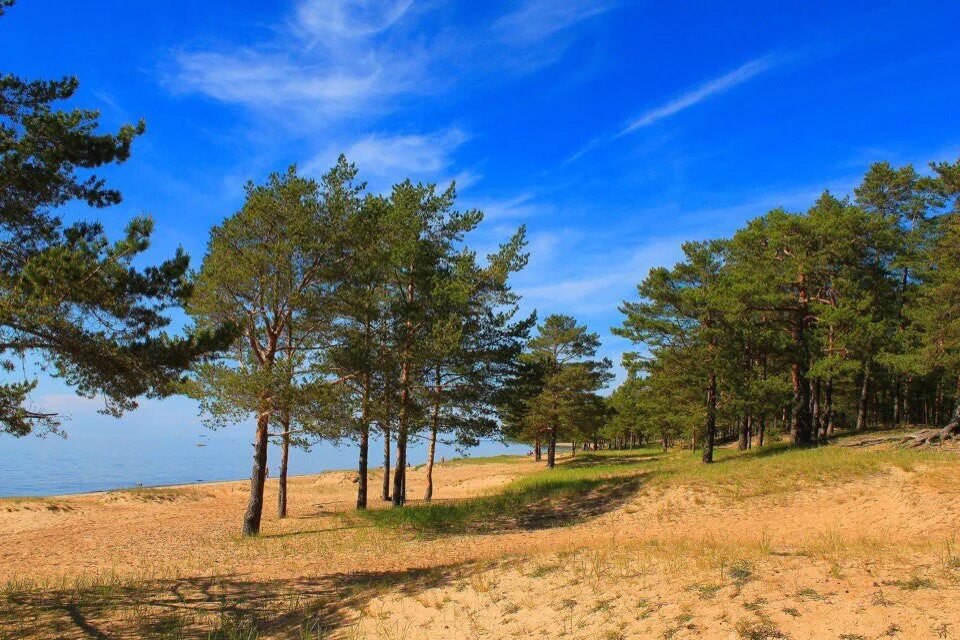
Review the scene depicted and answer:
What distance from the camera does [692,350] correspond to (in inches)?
1030

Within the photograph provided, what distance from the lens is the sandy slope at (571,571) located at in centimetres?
653

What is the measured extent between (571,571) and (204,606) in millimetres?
6672

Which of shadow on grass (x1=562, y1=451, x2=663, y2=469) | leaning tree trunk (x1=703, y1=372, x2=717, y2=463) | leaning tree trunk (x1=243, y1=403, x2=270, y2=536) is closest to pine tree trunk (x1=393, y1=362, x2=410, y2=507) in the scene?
leaning tree trunk (x1=243, y1=403, x2=270, y2=536)

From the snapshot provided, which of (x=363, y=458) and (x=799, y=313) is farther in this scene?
(x=799, y=313)

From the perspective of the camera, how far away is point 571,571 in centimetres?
923

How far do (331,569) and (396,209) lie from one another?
39.4 feet

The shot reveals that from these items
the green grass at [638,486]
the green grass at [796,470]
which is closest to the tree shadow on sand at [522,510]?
the green grass at [638,486]

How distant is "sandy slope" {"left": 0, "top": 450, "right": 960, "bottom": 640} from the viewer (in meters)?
6.53

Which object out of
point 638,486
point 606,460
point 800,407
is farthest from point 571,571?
point 606,460

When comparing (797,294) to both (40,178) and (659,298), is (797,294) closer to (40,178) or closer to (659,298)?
(659,298)

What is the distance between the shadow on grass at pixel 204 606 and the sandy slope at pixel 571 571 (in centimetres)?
6

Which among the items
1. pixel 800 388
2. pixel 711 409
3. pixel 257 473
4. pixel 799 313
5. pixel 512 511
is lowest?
pixel 512 511

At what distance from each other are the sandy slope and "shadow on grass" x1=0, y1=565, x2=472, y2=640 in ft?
0.19

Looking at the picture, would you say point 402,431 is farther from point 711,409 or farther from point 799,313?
point 799,313
